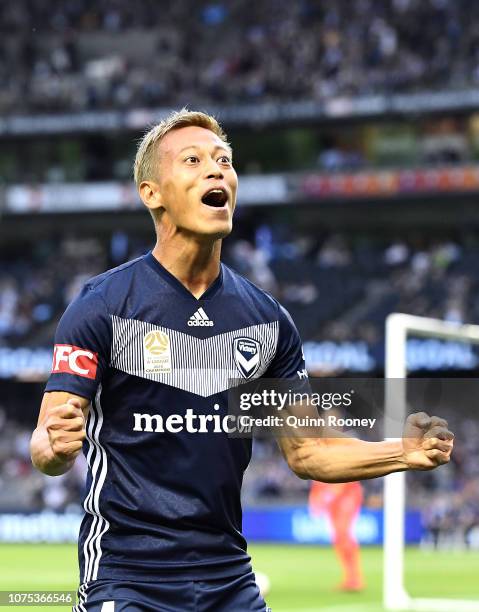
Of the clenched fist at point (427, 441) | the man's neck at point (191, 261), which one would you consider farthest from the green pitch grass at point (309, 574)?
the clenched fist at point (427, 441)

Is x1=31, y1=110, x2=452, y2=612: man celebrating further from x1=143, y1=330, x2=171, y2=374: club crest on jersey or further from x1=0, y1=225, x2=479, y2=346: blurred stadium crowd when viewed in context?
x1=0, y1=225, x2=479, y2=346: blurred stadium crowd

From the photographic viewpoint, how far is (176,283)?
3887 millimetres

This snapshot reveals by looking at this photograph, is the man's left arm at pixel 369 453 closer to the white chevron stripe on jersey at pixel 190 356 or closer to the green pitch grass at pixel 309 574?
the white chevron stripe on jersey at pixel 190 356

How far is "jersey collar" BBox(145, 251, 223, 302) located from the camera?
3.88m

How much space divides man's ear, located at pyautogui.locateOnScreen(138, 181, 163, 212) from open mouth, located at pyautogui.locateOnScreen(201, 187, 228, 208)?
14 cm

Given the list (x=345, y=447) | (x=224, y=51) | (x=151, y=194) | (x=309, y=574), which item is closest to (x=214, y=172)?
(x=151, y=194)

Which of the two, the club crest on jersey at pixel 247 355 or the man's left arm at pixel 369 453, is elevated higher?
the club crest on jersey at pixel 247 355

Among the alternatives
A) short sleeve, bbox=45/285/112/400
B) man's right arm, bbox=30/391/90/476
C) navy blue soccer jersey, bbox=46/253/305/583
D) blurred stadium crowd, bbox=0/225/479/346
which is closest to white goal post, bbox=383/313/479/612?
navy blue soccer jersey, bbox=46/253/305/583

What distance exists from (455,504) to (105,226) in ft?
63.8

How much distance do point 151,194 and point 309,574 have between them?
1403cm

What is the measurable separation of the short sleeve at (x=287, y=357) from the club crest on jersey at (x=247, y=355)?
0.31 ft

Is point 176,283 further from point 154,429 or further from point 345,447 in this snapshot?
point 345,447

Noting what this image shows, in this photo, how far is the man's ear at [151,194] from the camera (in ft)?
12.8

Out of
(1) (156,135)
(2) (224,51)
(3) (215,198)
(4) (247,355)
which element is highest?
(2) (224,51)
